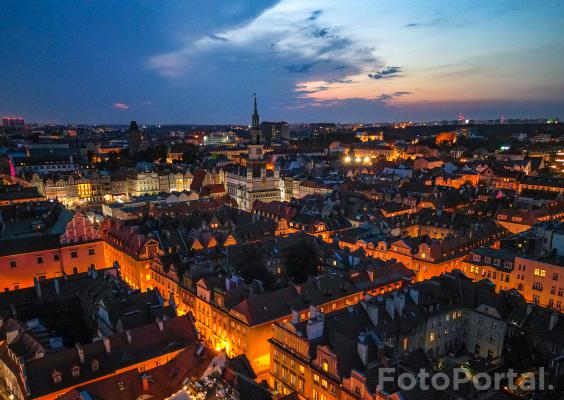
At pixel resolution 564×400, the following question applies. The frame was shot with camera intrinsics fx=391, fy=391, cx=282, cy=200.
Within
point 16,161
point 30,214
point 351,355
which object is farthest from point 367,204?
point 16,161

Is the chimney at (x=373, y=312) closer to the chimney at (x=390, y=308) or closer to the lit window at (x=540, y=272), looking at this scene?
the chimney at (x=390, y=308)

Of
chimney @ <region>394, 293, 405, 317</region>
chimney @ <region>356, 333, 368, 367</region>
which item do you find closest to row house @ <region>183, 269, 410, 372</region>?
chimney @ <region>356, 333, 368, 367</region>

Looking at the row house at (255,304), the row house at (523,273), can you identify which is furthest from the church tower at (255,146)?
the row house at (255,304)

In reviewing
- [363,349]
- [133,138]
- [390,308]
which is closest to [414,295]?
[390,308]

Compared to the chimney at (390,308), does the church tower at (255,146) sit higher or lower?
higher

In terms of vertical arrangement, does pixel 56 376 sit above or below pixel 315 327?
below

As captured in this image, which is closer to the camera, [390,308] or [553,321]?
[553,321]

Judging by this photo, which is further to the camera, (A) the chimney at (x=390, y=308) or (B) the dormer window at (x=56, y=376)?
(A) the chimney at (x=390, y=308)

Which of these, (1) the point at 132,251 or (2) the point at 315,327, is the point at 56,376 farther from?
(1) the point at 132,251

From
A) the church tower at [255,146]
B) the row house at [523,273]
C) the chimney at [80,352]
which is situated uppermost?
the church tower at [255,146]

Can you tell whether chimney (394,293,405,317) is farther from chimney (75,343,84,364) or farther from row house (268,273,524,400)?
chimney (75,343,84,364)
